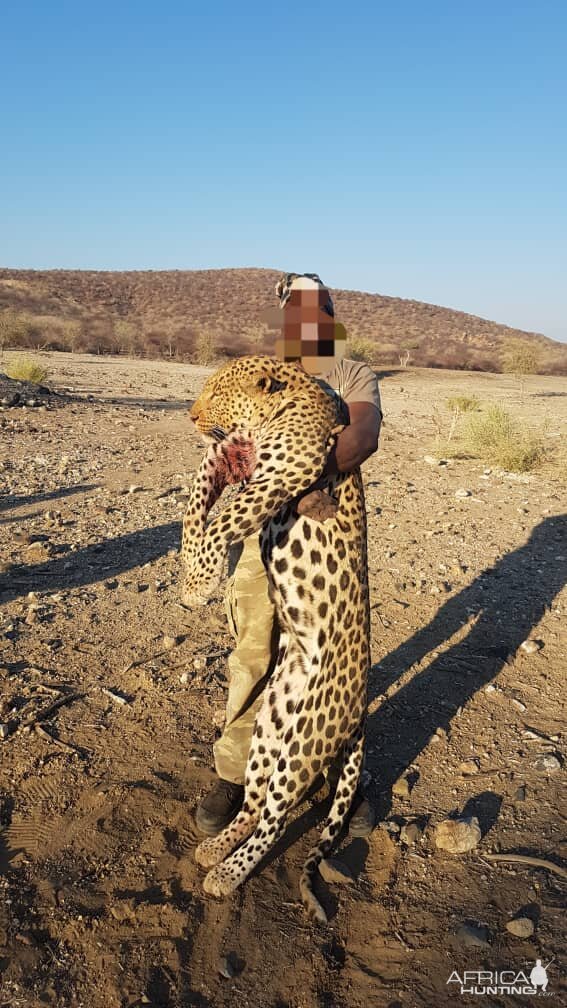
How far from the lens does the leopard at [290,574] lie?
8.13 feet

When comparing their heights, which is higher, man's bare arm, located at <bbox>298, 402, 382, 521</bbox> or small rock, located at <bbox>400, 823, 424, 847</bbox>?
Result: man's bare arm, located at <bbox>298, 402, 382, 521</bbox>

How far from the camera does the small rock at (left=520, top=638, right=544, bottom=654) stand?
193 inches

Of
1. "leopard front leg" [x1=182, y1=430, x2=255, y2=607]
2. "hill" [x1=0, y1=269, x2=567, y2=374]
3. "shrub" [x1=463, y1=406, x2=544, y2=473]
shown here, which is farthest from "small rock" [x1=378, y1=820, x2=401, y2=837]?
"hill" [x1=0, y1=269, x2=567, y2=374]

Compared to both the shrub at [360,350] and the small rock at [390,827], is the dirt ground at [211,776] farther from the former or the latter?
the shrub at [360,350]

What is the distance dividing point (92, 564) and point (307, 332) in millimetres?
3803

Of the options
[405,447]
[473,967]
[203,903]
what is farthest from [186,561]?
[405,447]

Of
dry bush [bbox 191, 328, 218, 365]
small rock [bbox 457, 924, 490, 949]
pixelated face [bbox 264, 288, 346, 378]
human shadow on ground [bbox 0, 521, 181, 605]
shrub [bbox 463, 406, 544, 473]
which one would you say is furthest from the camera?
dry bush [bbox 191, 328, 218, 365]

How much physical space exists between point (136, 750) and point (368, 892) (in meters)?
1.39

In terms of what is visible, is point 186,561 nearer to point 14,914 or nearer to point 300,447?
point 300,447

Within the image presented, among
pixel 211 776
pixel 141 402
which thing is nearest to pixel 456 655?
pixel 211 776

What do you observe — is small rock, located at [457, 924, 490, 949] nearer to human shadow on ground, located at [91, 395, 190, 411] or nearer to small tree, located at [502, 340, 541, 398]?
human shadow on ground, located at [91, 395, 190, 411]

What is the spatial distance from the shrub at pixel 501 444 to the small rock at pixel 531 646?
579 cm

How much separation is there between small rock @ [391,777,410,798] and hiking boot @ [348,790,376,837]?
30 cm
